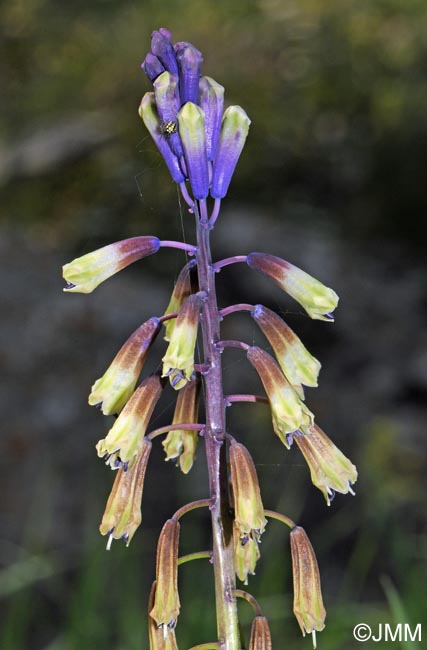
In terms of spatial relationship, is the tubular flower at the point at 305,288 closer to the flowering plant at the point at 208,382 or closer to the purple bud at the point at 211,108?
the flowering plant at the point at 208,382

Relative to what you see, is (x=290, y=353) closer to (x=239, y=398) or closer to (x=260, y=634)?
(x=239, y=398)

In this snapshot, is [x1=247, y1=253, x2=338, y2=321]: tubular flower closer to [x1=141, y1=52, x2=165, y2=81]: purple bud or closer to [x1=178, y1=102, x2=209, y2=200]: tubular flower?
[x1=178, y1=102, x2=209, y2=200]: tubular flower

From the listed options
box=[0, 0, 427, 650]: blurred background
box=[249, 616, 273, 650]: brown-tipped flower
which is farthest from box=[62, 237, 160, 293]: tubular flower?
box=[0, 0, 427, 650]: blurred background

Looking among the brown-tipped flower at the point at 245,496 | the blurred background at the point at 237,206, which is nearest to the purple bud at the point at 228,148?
the brown-tipped flower at the point at 245,496

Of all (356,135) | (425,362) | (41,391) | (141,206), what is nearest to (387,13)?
(356,135)

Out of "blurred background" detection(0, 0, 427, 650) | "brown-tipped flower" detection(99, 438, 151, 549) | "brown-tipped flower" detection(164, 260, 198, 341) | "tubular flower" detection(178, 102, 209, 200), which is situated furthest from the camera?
"blurred background" detection(0, 0, 427, 650)
